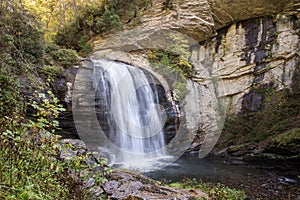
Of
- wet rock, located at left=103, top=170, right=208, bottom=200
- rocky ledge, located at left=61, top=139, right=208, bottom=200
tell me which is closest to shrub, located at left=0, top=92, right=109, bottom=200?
rocky ledge, located at left=61, top=139, right=208, bottom=200

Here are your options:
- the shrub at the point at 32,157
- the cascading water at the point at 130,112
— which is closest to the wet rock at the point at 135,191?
the shrub at the point at 32,157

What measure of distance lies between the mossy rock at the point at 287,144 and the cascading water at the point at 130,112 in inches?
163

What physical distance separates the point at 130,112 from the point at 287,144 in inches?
217

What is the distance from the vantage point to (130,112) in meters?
8.27

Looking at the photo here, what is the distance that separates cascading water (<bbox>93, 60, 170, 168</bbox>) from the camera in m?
7.57

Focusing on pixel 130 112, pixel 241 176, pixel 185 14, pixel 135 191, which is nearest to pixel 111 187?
pixel 135 191

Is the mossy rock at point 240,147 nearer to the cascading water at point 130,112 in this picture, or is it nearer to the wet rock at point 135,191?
the cascading water at point 130,112

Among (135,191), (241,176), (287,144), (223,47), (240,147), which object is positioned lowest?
(241,176)

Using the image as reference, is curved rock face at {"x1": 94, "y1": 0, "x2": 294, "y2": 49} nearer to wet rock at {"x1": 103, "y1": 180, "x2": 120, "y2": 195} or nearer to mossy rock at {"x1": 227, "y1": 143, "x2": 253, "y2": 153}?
mossy rock at {"x1": 227, "y1": 143, "x2": 253, "y2": 153}

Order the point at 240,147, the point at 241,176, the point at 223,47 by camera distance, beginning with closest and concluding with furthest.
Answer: the point at 241,176 < the point at 240,147 < the point at 223,47

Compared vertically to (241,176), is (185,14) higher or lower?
higher

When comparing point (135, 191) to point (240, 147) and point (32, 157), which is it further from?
point (240, 147)

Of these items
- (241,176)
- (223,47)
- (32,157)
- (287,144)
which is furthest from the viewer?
(223,47)

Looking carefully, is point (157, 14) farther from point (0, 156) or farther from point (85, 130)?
point (0, 156)
